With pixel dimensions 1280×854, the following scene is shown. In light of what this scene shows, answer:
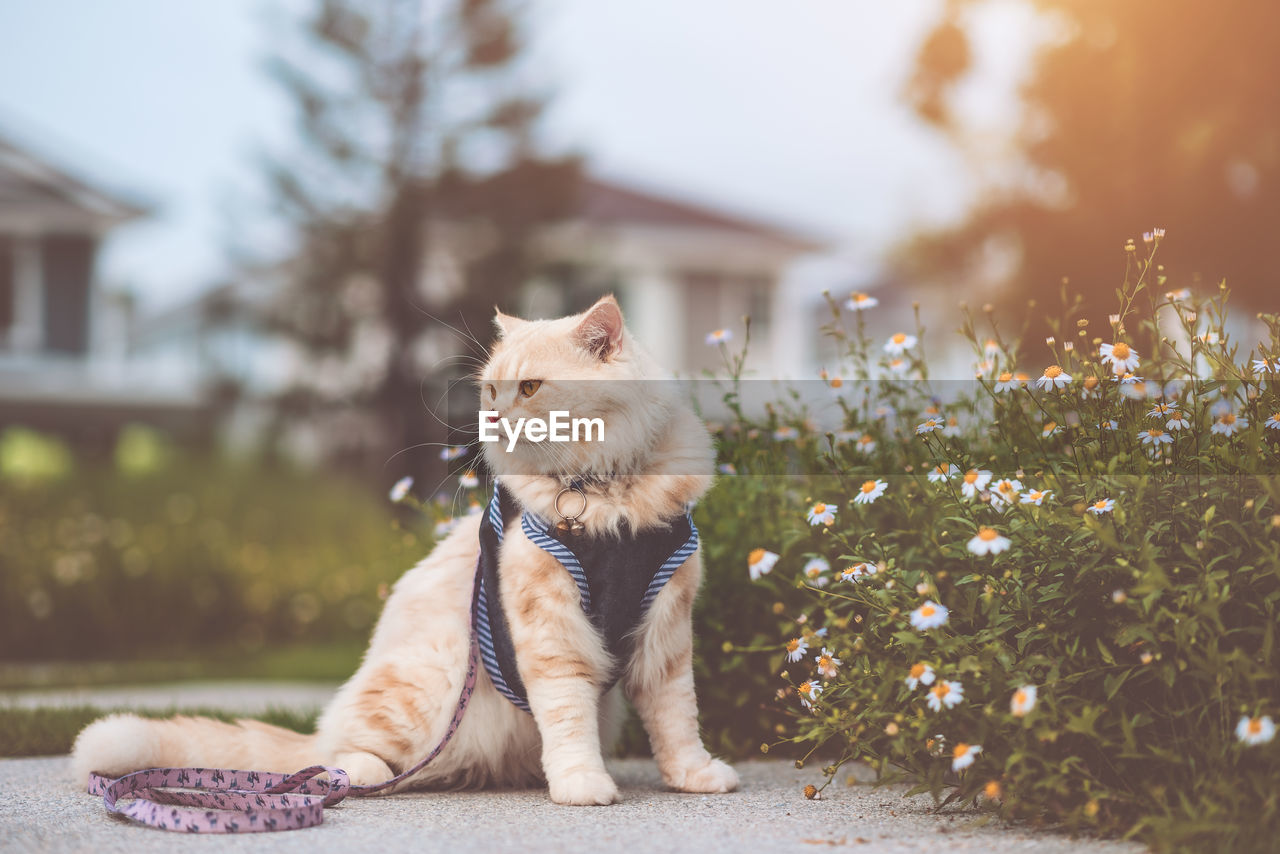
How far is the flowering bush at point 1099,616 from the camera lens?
2.53 meters

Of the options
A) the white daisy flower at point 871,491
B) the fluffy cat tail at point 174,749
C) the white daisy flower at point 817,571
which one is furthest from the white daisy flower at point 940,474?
the fluffy cat tail at point 174,749

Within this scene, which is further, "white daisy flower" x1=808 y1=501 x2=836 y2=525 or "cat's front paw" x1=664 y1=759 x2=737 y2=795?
"cat's front paw" x1=664 y1=759 x2=737 y2=795

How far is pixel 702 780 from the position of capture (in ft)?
10.5

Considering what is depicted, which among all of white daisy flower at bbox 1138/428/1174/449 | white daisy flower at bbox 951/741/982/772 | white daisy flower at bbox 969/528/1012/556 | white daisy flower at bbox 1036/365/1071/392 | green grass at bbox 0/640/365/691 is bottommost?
green grass at bbox 0/640/365/691

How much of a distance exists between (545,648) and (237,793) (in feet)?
3.09

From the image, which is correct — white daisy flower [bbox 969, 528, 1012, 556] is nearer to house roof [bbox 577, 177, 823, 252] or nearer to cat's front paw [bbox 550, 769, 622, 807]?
cat's front paw [bbox 550, 769, 622, 807]

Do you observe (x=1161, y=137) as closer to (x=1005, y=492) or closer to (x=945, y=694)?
(x=1005, y=492)

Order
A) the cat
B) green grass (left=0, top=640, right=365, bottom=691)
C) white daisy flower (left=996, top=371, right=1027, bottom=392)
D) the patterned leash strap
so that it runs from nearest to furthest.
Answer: the patterned leash strap < the cat < white daisy flower (left=996, top=371, right=1027, bottom=392) < green grass (left=0, top=640, right=365, bottom=691)

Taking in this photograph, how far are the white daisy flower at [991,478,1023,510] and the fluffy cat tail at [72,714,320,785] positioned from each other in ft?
6.78

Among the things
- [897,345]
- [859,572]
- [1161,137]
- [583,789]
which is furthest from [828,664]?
[1161,137]

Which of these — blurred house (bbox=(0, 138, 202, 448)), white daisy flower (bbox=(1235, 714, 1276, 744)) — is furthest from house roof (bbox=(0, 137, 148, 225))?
white daisy flower (bbox=(1235, 714, 1276, 744))

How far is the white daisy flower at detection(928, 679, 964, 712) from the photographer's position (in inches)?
101

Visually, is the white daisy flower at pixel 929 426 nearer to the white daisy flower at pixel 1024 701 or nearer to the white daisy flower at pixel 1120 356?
the white daisy flower at pixel 1120 356

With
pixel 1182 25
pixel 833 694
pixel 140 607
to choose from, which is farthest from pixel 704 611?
pixel 1182 25
